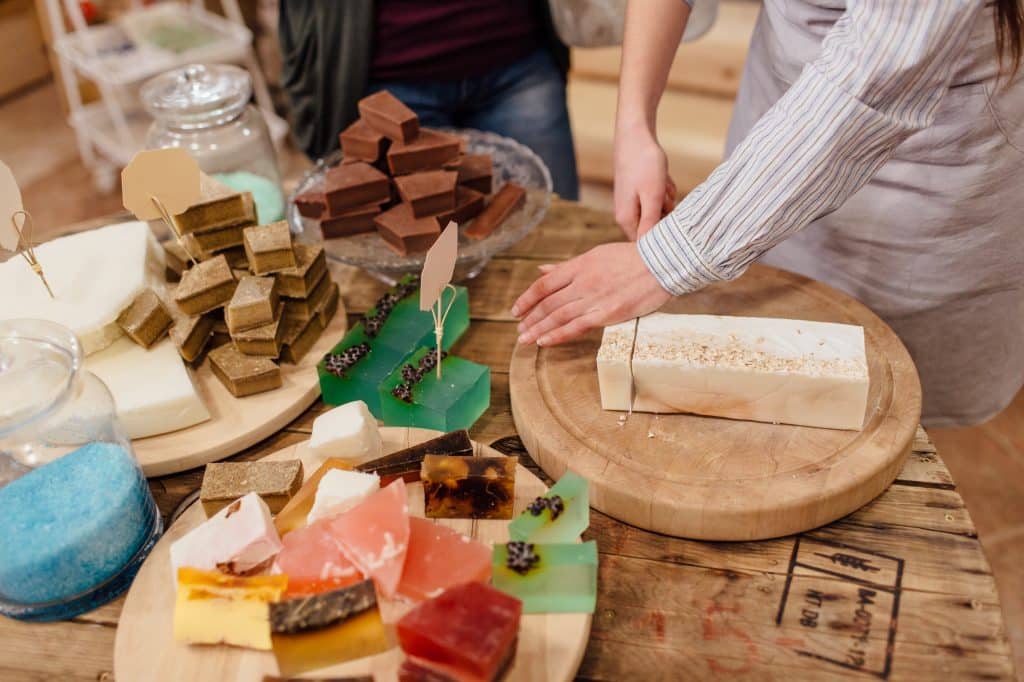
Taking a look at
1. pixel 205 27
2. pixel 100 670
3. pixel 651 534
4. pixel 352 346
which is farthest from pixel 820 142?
pixel 205 27

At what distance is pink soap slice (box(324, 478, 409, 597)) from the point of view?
112 centimetres

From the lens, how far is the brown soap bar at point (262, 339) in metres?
1.49

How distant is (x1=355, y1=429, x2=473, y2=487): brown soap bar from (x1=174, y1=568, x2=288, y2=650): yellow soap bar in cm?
25

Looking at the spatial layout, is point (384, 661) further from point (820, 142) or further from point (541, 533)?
point (820, 142)

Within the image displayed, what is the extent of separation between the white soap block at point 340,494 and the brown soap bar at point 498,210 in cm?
67

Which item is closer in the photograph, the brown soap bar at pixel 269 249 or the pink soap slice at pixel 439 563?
the pink soap slice at pixel 439 563

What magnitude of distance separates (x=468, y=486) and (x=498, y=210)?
72 centimetres

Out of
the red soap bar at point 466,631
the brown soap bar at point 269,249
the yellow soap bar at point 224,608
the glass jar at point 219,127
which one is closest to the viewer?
the red soap bar at point 466,631

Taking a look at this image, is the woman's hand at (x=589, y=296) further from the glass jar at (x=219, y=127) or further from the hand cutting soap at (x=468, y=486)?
the glass jar at (x=219, y=127)

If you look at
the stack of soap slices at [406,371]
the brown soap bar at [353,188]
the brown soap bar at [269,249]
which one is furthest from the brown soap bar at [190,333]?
the brown soap bar at [353,188]

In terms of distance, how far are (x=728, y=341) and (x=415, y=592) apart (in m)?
0.63

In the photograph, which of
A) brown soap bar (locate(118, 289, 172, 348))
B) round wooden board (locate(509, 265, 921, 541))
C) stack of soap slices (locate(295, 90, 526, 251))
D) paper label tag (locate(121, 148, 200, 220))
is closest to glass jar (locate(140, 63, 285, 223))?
stack of soap slices (locate(295, 90, 526, 251))

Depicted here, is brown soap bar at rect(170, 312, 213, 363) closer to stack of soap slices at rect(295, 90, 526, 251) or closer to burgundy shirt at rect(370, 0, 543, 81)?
stack of soap slices at rect(295, 90, 526, 251)

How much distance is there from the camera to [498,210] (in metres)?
1.79
